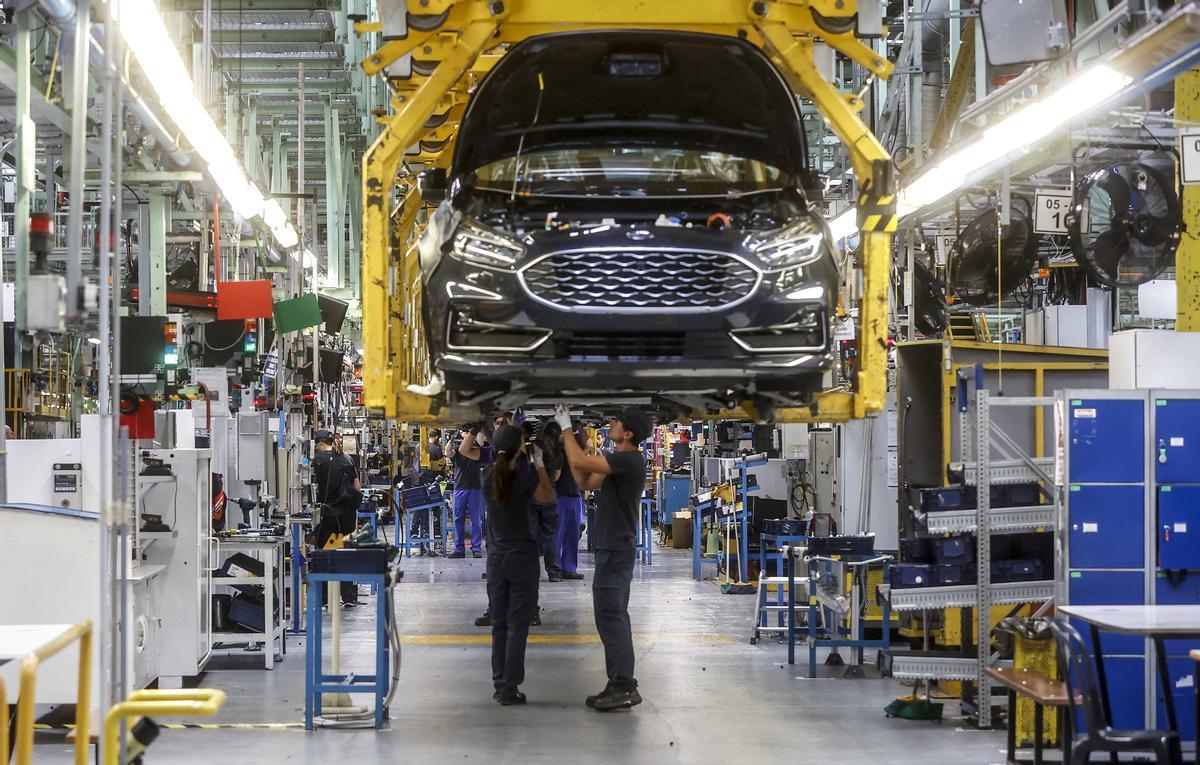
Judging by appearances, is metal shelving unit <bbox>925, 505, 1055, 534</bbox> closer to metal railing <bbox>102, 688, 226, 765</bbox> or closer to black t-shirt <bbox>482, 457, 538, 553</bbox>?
black t-shirt <bbox>482, 457, 538, 553</bbox>

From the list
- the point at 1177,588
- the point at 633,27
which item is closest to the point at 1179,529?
the point at 1177,588

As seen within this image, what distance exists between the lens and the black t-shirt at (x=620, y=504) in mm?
7734

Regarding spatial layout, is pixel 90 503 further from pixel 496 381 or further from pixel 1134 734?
pixel 1134 734

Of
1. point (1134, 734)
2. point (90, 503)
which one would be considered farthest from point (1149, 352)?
point (90, 503)

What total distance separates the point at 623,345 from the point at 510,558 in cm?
345

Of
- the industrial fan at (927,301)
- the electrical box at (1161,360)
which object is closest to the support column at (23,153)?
the electrical box at (1161,360)

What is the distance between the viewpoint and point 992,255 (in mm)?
10195

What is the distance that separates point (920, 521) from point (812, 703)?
4.78ft

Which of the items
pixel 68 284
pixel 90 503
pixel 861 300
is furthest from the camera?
pixel 90 503

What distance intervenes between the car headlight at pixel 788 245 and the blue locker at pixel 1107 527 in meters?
2.57

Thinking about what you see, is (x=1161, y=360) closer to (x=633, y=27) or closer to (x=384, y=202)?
(x=633, y=27)

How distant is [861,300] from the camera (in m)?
5.34

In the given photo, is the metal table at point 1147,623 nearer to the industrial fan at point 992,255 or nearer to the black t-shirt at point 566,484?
the industrial fan at point 992,255

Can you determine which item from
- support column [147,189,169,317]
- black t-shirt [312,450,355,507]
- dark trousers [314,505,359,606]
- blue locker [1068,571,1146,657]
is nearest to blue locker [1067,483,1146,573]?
blue locker [1068,571,1146,657]
